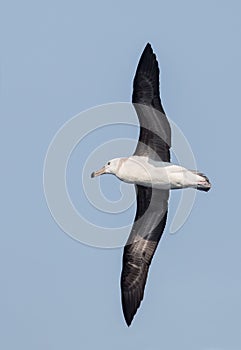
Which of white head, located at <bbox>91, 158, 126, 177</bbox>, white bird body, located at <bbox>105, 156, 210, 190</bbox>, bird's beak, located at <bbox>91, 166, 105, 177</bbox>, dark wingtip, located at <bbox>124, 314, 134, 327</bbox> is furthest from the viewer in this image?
dark wingtip, located at <bbox>124, 314, 134, 327</bbox>

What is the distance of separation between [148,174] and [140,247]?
2.36m

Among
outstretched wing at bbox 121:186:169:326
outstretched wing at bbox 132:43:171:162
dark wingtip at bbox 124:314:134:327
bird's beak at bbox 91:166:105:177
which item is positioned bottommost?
dark wingtip at bbox 124:314:134:327

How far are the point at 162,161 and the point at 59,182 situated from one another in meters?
3.38

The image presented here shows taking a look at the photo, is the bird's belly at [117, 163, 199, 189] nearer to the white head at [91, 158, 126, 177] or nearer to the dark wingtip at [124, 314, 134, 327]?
the white head at [91, 158, 126, 177]

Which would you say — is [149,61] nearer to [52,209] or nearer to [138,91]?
[138,91]

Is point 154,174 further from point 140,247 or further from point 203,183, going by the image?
point 140,247

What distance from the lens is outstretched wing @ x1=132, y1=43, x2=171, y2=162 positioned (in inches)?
1731

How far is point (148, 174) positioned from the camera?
44219 millimetres

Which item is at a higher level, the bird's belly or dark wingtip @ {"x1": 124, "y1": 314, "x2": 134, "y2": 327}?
the bird's belly

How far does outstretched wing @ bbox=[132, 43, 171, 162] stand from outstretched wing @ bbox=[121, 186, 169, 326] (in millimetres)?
1364

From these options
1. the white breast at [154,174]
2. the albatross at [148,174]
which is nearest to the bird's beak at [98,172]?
the albatross at [148,174]

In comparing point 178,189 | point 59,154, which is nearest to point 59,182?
point 59,154

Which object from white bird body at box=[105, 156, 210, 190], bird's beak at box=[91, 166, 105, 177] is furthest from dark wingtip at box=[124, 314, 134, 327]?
bird's beak at box=[91, 166, 105, 177]

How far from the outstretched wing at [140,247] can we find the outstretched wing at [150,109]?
1364 mm
